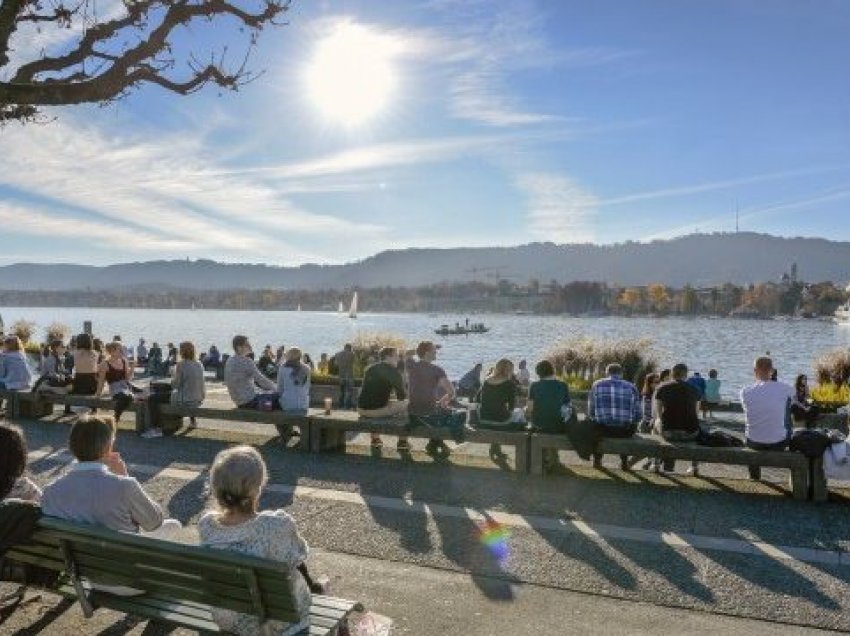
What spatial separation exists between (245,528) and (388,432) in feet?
22.6

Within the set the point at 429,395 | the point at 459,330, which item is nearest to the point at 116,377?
the point at 429,395

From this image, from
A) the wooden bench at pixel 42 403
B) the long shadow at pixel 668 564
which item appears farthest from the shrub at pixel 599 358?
the long shadow at pixel 668 564

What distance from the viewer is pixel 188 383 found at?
42.1 feet

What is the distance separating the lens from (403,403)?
460 inches

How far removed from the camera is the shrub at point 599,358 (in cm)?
2628

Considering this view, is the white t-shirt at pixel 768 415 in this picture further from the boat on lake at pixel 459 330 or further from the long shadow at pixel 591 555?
the boat on lake at pixel 459 330

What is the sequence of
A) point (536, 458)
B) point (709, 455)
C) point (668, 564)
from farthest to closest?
point (536, 458), point (709, 455), point (668, 564)

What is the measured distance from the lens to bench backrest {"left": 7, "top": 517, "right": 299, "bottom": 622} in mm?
3922

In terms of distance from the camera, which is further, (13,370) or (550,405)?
(13,370)

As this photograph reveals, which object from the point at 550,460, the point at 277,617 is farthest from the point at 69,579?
the point at 550,460

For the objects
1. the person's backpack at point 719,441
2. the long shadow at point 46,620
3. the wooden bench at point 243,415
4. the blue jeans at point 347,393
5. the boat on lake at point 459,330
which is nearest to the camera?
the long shadow at point 46,620

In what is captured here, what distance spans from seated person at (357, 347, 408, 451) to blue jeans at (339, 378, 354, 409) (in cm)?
1150

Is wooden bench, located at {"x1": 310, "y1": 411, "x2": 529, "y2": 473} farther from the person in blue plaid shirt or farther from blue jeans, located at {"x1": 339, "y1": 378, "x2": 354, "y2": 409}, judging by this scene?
blue jeans, located at {"x1": 339, "y1": 378, "x2": 354, "y2": 409}

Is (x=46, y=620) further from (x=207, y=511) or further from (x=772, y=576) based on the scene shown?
(x=772, y=576)
